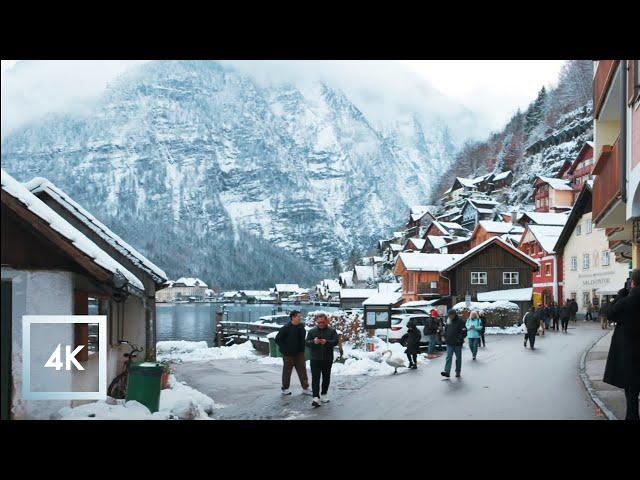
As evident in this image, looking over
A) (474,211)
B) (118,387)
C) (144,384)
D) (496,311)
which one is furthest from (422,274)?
(496,311)

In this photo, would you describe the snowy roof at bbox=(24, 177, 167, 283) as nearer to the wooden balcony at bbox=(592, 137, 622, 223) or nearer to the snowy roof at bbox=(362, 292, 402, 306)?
the snowy roof at bbox=(362, 292, 402, 306)

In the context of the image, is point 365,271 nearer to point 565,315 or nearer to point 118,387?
point 118,387

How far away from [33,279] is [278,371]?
6.74 metres

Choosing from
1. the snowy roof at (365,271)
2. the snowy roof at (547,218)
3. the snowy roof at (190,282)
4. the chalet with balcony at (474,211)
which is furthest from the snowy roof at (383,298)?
the snowy roof at (190,282)

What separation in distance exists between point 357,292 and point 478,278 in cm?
322

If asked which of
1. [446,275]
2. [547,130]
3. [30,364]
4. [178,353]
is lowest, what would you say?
[178,353]

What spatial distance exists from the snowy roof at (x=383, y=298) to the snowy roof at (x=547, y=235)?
A: 324 cm

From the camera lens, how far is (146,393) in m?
8.23

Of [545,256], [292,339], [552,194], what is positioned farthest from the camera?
[545,256]

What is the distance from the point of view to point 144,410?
7.79 m

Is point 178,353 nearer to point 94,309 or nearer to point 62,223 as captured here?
point 94,309

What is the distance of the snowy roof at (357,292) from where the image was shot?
1164 cm

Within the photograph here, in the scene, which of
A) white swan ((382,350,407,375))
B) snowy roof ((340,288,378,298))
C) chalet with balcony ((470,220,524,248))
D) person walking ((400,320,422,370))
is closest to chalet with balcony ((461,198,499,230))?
chalet with balcony ((470,220,524,248))

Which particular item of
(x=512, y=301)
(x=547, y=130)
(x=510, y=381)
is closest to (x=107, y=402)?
(x=510, y=381)
